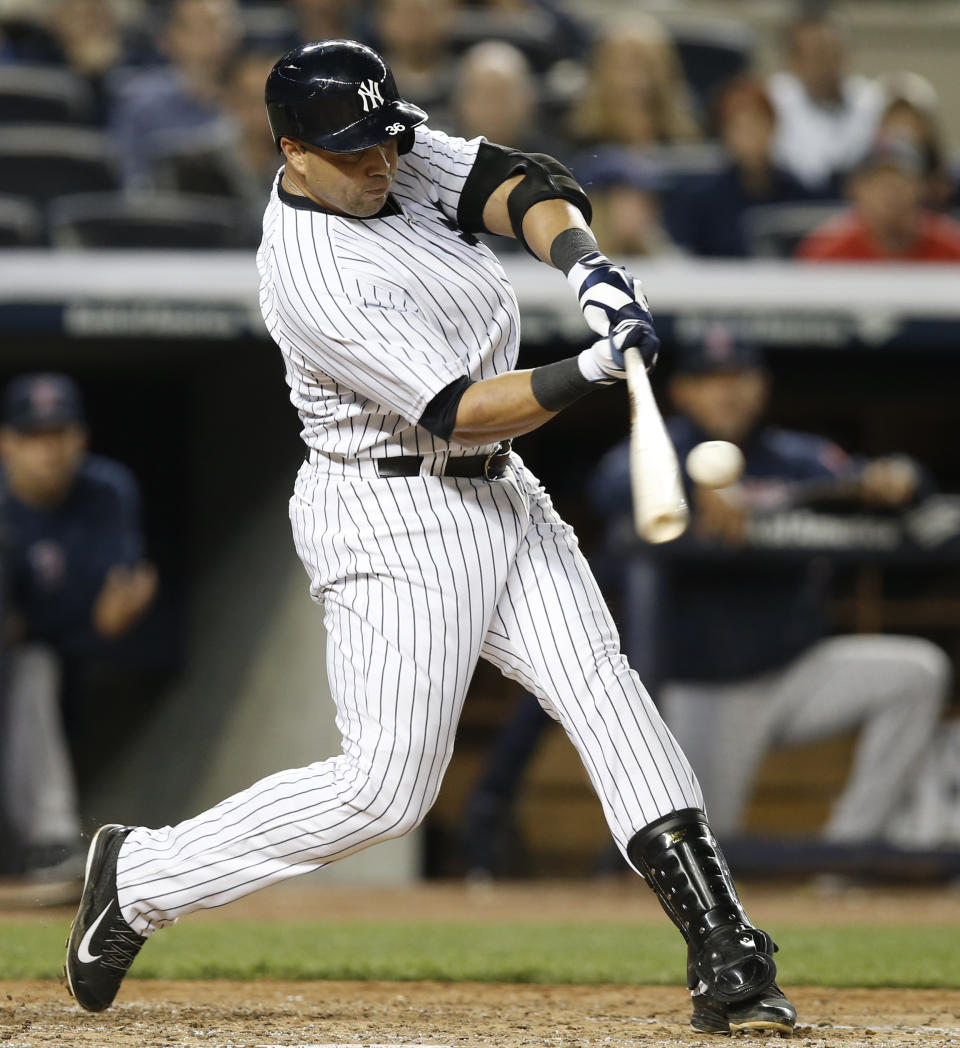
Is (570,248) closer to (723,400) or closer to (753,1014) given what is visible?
(753,1014)

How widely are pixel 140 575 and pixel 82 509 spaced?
0.32 metres

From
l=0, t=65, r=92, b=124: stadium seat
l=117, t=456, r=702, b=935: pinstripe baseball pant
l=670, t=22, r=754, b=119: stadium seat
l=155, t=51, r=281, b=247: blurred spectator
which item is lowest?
l=117, t=456, r=702, b=935: pinstripe baseball pant

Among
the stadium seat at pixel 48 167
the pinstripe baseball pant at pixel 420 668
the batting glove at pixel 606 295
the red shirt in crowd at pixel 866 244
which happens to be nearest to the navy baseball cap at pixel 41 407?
the stadium seat at pixel 48 167

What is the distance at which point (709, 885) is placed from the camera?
255 centimetres

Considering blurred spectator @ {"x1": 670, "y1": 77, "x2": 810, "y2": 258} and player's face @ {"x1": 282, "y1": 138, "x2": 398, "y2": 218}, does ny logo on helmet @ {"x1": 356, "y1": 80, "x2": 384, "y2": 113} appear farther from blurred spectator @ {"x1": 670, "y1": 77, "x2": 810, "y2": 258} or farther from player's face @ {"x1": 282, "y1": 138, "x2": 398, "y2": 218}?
blurred spectator @ {"x1": 670, "y1": 77, "x2": 810, "y2": 258}

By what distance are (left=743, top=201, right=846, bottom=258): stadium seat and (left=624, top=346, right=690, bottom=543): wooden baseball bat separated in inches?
156

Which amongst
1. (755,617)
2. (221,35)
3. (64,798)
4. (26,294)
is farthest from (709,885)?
(221,35)

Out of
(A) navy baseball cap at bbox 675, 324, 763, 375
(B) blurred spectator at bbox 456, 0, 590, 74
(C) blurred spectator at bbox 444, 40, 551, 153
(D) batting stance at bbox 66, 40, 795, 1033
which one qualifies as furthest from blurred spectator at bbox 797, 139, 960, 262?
(D) batting stance at bbox 66, 40, 795, 1033

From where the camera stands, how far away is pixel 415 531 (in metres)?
2.61

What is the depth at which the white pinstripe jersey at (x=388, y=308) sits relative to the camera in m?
2.48

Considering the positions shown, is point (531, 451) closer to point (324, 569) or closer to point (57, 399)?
point (57, 399)

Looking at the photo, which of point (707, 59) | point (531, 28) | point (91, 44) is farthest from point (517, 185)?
point (707, 59)

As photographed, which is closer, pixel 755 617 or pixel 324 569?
pixel 324 569

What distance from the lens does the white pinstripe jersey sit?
2.48 meters
